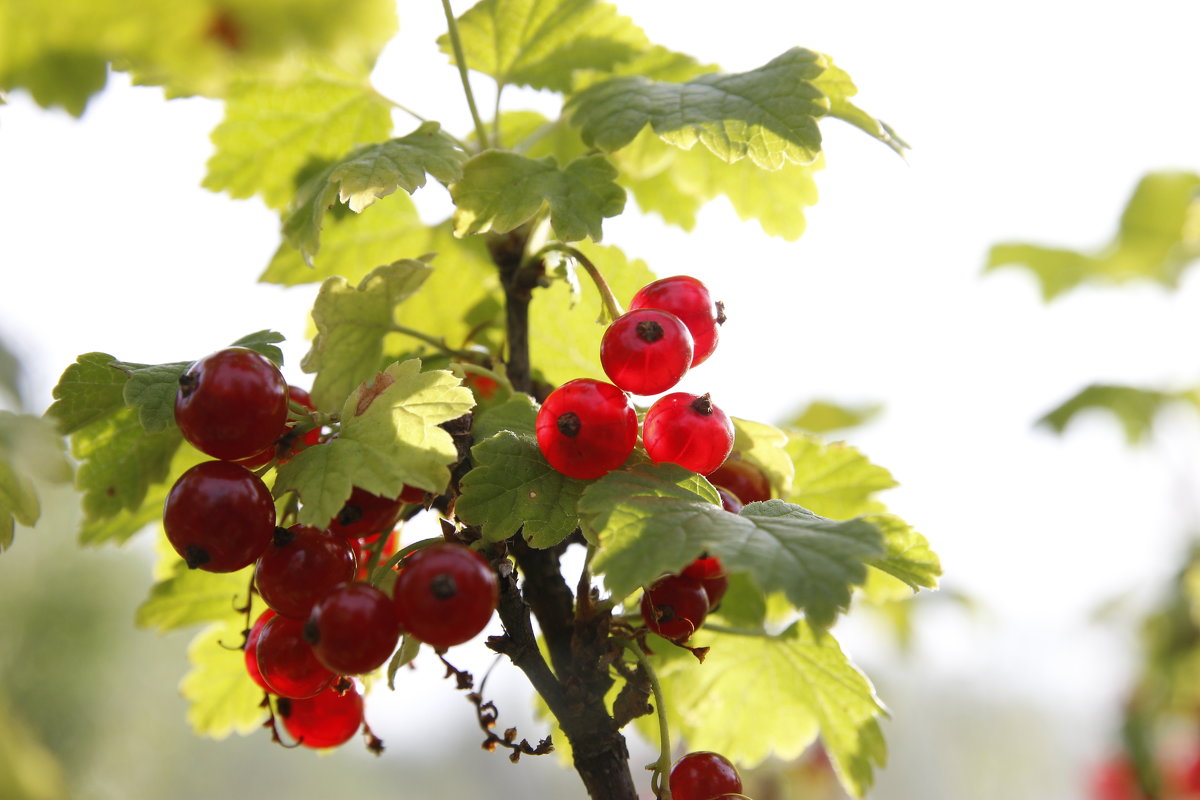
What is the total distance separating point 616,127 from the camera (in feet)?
3.34

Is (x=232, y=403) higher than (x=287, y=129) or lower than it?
lower

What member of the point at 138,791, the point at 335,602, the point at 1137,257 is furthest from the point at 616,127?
the point at 138,791

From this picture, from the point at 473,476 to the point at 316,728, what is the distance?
43 cm

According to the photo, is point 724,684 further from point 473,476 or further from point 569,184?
point 569,184

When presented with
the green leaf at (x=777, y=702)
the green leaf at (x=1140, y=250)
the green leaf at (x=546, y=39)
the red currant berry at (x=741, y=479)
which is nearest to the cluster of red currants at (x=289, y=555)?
the red currant berry at (x=741, y=479)

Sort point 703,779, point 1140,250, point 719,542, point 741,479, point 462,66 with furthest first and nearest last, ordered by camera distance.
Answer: point 1140,250 < point 462,66 < point 741,479 < point 703,779 < point 719,542

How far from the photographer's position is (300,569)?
85 centimetres

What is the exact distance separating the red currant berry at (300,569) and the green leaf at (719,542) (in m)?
0.24

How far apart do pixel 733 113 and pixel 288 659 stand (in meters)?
0.72

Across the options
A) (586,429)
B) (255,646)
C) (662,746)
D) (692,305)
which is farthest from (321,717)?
(692,305)

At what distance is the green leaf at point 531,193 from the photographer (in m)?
0.97

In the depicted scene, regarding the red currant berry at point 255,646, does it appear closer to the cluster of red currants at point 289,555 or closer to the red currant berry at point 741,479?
the cluster of red currants at point 289,555

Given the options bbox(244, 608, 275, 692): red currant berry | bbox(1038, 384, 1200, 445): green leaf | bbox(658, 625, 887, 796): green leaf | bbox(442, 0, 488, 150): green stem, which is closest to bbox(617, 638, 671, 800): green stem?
bbox(658, 625, 887, 796): green leaf

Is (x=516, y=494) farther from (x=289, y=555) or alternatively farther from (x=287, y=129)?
(x=287, y=129)
